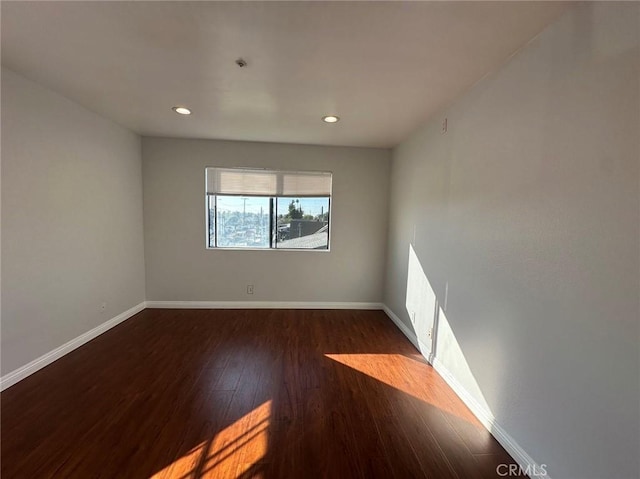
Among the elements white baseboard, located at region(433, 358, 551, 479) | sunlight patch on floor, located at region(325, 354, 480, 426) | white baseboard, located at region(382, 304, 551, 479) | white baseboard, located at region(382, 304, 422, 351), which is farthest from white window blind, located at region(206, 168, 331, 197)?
white baseboard, located at region(433, 358, 551, 479)

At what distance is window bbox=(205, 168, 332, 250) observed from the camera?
157 inches

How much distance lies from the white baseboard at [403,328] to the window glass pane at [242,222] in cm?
201

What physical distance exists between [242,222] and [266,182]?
69cm

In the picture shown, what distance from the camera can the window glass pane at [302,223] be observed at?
13.5ft

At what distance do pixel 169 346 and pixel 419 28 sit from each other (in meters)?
3.38

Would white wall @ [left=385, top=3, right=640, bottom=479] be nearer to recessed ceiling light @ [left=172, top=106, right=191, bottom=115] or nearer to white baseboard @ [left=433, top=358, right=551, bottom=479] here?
white baseboard @ [left=433, top=358, right=551, bottom=479]

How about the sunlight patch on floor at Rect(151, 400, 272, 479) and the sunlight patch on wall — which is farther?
the sunlight patch on wall

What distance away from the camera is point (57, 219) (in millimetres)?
2500

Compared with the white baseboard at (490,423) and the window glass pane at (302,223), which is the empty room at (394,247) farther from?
the window glass pane at (302,223)

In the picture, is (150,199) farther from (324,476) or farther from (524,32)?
(524,32)

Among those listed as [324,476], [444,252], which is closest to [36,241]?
[324,476]

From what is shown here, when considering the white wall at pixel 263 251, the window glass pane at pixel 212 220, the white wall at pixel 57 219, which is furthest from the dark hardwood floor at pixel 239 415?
the window glass pane at pixel 212 220

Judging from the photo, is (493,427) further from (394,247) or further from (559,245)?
(394,247)

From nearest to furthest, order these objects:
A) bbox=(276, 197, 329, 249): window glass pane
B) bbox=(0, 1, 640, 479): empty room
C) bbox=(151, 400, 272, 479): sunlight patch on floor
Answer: bbox=(0, 1, 640, 479): empty room
bbox=(151, 400, 272, 479): sunlight patch on floor
bbox=(276, 197, 329, 249): window glass pane
